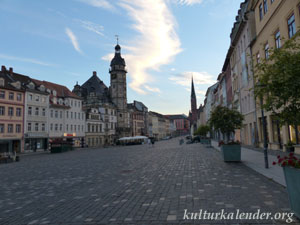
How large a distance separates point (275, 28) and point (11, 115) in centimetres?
3990

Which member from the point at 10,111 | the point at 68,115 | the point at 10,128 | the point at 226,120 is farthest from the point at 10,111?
the point at 226,120

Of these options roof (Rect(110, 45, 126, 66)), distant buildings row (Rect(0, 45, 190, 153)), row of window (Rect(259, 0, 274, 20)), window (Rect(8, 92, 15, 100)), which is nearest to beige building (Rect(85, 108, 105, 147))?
distant buildings row (Rect(0, 45, 190, 153))

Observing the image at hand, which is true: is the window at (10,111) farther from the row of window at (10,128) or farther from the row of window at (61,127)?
the row of window at (61,127)

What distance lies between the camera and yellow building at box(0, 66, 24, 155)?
1454 inches

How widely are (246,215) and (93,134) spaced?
194ft

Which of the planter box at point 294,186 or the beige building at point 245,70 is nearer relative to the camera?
the planter box at point 294,186

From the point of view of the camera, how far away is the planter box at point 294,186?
14.1ft

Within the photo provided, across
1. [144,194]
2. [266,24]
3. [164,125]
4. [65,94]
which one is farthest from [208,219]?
[164,125]

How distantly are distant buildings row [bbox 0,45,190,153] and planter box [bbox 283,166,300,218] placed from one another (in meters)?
41.6

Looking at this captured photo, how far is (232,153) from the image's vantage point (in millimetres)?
14102

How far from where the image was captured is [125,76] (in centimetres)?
8194

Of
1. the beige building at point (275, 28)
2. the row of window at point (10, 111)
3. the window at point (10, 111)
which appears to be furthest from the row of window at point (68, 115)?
the beige building at point (275, 28)

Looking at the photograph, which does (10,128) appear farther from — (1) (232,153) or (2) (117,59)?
(2) (117,59)

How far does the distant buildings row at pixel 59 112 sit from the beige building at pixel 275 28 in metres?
37.7
